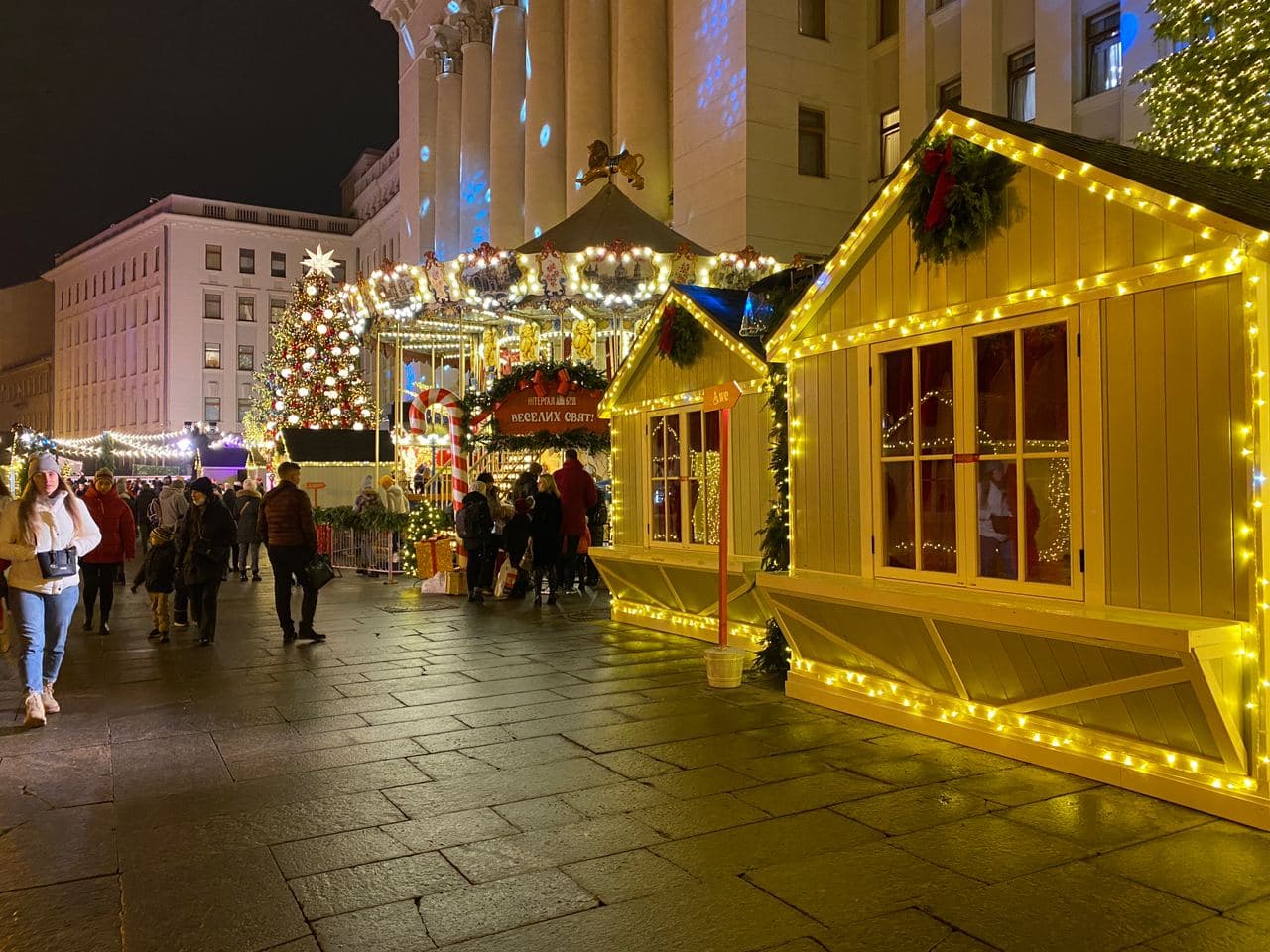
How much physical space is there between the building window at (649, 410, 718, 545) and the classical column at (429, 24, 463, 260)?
1010 inches

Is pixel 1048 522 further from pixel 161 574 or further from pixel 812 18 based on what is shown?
pixel 812 18

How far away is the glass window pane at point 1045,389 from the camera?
5.54 m

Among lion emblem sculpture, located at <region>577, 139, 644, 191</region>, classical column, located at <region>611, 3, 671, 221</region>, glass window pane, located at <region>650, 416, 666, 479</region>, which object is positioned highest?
classical column, located at <region>611, 3, 671, 221</region>

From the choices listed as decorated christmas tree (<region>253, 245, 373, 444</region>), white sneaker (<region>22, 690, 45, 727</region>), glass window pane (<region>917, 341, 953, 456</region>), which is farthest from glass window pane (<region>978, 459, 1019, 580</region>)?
decorated christmas tree (<region>253, 245, 373, 444</region>)

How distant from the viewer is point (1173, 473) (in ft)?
16.0

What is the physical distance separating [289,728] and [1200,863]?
17.8 ft

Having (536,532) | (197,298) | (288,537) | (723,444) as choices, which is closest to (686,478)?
(723,444)

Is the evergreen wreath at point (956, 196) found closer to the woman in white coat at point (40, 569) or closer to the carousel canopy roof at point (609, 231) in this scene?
the woman in white coat at point (40, 569)

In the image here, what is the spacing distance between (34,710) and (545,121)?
76.3 feet

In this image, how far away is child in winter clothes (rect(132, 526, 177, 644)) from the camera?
34.9 ft

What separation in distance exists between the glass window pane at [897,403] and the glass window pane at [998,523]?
687mm

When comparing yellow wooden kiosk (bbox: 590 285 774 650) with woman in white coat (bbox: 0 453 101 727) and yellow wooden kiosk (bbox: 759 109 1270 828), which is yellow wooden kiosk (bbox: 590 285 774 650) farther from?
woman in white coat (bbox: 0 453 101 727)

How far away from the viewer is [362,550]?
60.1ft

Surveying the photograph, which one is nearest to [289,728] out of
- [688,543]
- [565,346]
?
[688,543]
